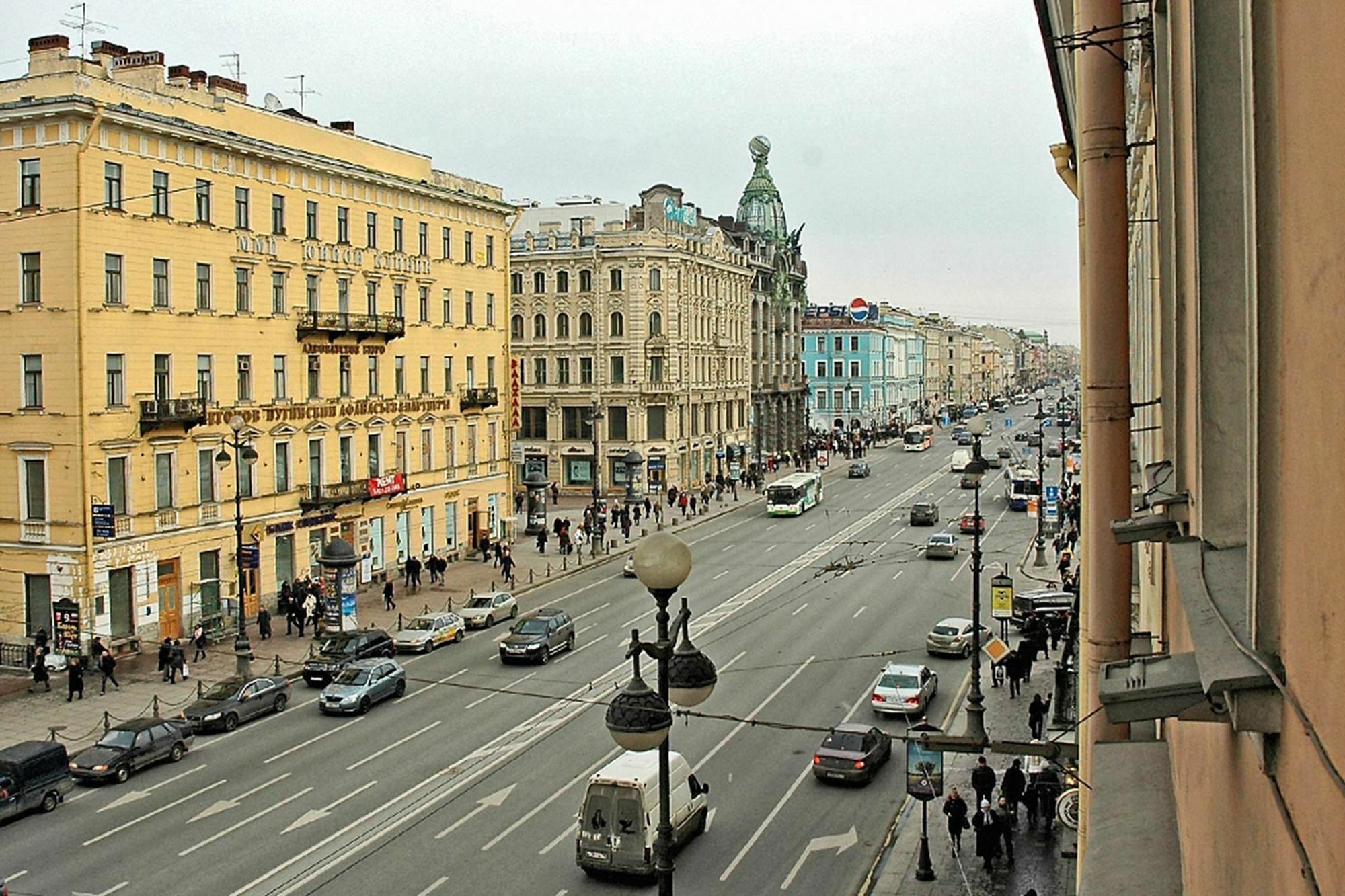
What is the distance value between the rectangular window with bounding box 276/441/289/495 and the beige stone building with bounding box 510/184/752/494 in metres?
34.5

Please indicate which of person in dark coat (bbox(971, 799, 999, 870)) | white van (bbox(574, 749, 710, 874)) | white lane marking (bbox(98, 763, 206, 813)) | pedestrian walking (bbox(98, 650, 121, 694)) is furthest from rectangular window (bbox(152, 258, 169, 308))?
person in dark coat (bbox(971, 799, 999, 870))

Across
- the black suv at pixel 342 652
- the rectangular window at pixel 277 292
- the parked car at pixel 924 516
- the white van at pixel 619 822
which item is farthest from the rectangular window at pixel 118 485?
the parked car at pixel 924 516

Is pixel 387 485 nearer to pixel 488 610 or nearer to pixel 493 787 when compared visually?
pixel 488 610

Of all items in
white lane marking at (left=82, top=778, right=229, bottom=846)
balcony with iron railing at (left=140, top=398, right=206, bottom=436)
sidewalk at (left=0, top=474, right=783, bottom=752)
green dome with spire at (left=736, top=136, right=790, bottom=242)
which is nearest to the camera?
white lane marking at (left=82, top=778, right=229, bottom=846)

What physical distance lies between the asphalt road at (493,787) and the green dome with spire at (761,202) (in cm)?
8255

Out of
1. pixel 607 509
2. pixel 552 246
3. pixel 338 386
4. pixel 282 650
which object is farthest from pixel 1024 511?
pixel 282 650

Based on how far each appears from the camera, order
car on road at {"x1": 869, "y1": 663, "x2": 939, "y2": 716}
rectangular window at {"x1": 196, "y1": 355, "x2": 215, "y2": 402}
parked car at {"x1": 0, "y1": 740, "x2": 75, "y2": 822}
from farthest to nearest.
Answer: rectangular window at {"x1": 196, "y1": 355, "x2": 215, "y2": 402} < car on road at {"x1": 869, "y1": 663, "x2": 939, "y2": 716} < parked car at {"x1": 0, "y1": 740, "x2": 75, "y2": 822}

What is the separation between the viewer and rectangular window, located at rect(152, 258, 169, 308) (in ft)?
128

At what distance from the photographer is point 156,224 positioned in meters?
38.8

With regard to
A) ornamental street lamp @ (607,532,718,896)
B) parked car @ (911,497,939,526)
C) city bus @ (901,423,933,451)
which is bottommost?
parked car @ (911,497,939,526)

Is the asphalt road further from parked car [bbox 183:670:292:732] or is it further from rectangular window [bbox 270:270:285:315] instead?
rectangular window [bbox 270:270:285:315]

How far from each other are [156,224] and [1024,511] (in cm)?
5218

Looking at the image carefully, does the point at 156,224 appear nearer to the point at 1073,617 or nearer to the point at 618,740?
the point at 1073,617

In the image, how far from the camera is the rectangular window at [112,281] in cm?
3678
